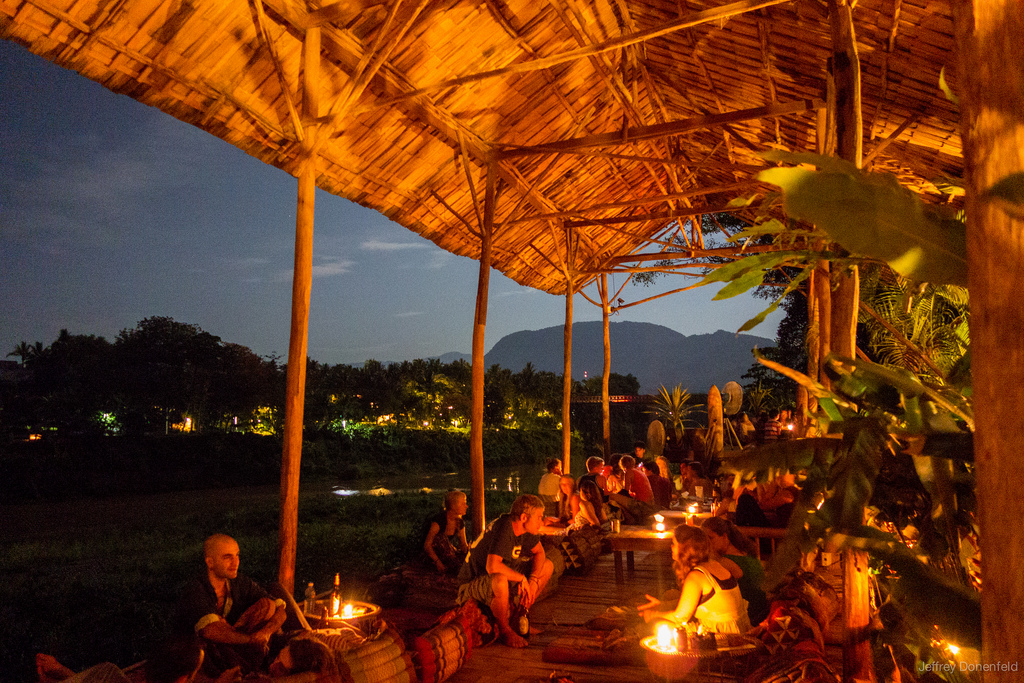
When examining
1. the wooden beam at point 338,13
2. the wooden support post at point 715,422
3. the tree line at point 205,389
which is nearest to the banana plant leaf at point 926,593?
the wooden beam at point 338,13

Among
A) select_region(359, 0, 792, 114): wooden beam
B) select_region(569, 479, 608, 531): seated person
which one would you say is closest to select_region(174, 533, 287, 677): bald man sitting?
select_region(359, 0, 792, 114): wooden beam

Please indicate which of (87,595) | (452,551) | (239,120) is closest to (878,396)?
(452,551)

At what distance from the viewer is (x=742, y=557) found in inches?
165

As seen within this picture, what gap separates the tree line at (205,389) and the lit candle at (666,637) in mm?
25647

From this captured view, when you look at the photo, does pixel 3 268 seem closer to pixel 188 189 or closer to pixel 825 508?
pixel 188 189

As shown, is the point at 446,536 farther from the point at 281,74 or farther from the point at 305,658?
the point at 281,74

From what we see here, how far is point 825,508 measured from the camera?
4.32ft

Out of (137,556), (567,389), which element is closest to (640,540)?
(567,389)

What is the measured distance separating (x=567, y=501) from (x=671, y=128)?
416 cm

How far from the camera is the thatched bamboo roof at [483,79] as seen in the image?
450cm

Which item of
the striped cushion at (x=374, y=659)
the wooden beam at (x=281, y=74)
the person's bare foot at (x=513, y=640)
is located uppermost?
the wooden beam at (x=281, y=74)

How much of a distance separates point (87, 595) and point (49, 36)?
23.6 ft

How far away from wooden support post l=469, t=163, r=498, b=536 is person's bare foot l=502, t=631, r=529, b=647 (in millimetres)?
2589

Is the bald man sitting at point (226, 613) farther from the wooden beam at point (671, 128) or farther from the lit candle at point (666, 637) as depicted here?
the wooden beam at point (671, 128)
